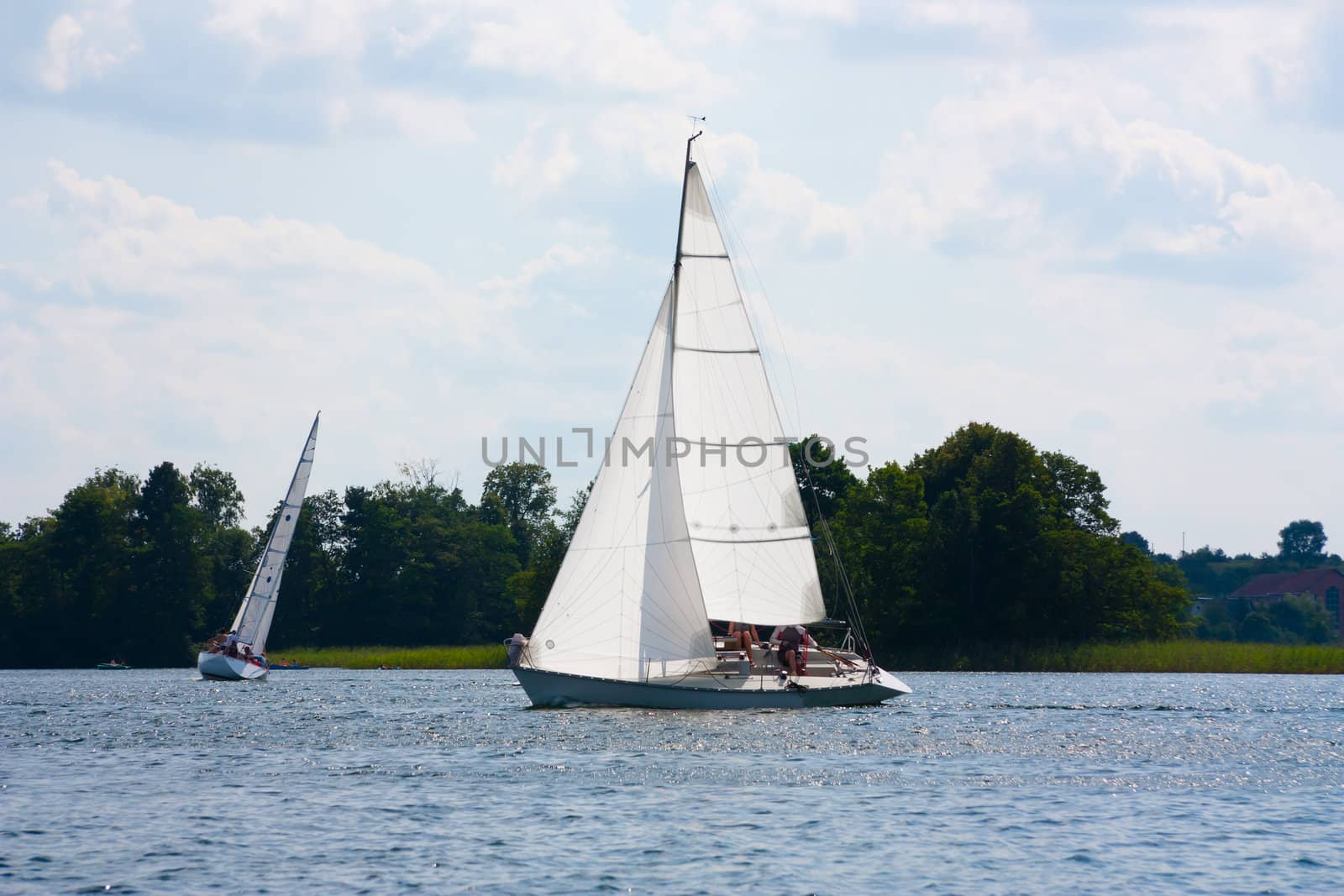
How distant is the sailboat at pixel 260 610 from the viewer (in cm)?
7681

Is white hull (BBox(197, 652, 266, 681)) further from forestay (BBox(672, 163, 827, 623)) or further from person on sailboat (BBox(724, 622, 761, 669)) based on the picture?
forestay (BBox(672, 163, 827, 623))

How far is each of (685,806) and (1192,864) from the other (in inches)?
331

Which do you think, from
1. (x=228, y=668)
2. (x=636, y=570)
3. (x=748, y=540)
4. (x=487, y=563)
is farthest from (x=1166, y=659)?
(x=487, y=563)

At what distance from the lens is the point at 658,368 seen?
142 feet

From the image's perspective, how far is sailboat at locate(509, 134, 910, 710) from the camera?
40031 mm

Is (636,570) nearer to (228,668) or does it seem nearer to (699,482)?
(699,482)

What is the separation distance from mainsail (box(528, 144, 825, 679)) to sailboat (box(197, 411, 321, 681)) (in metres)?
39.6

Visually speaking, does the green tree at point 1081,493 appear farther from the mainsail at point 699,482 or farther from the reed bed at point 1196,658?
the mainsail at point 699,482

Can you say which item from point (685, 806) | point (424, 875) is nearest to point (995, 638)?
point (685, 806)

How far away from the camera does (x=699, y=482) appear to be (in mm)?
43062

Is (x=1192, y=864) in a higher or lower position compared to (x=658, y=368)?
lower

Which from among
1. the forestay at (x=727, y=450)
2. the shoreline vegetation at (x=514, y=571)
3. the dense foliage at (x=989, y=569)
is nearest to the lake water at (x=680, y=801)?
the forestay at (x=727, y=450)

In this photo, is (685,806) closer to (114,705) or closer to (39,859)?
(39,859)

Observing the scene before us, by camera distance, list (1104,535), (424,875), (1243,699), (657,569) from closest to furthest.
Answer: (424,875), (657,569), (1243,699), (1104,535)
